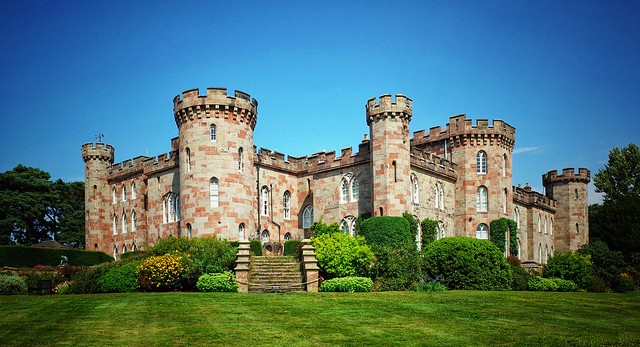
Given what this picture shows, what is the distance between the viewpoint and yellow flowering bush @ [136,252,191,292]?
99.2 ft

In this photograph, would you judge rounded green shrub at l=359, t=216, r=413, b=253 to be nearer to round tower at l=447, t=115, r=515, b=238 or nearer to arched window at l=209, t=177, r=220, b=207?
arched window at l=209, t=177, r=220, b=207

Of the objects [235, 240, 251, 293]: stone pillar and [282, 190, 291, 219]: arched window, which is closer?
[235, 240, 251, 293]: stone pillar

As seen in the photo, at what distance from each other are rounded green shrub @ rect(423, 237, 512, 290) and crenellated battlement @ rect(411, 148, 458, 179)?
33.8 ft

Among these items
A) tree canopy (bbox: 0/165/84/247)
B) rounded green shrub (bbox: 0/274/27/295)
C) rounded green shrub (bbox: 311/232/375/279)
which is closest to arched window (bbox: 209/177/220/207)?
rounded green shrub (bbox: 311/232/375/279)

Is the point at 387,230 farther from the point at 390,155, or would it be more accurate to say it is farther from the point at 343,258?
the point at 343,258

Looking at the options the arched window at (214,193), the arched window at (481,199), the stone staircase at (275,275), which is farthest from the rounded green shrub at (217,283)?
the arched window at (481,199)

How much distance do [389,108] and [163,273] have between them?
18.0m

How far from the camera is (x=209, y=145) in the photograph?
39.8 meters

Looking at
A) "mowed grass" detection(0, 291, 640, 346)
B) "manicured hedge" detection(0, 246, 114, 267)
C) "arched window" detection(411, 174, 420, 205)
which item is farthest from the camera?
"arched window" detection(411, 174, 420, 205)

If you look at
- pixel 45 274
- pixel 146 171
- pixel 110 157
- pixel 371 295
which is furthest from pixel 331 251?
pixel 110 157

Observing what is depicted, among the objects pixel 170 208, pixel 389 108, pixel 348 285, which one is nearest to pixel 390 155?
pixel 389 108

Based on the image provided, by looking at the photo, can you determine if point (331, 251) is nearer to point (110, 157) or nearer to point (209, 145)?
point (209, 145)

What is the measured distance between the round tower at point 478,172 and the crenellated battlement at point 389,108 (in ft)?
26.9

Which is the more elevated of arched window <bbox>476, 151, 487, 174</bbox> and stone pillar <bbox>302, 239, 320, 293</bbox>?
arched window <bbox>476, 151, 487, 174</bbox>
